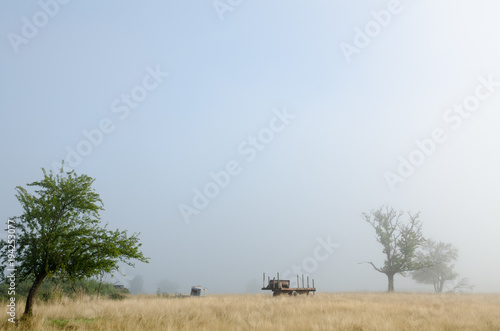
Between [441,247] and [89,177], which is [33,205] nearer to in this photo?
[89,177]

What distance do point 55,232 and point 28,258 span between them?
5.20 feet

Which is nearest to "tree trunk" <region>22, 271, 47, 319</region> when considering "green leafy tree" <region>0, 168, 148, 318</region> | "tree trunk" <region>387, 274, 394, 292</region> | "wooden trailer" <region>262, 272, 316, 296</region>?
"green leafy tree" <region>0, 168, 148, 318</region>

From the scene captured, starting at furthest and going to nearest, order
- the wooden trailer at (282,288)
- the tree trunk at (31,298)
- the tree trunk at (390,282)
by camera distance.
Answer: the tree trunk at (390,282) → the wooden trailer at (282,288) → the tree trunk at (31,298)

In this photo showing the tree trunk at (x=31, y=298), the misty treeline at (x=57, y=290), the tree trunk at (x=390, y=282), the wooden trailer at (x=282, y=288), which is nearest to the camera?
the tree trunk at (x=31, y=298)

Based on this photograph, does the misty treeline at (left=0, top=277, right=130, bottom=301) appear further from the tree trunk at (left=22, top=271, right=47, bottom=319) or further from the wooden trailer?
the wooden trailer

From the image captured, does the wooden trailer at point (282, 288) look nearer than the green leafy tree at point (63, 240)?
No

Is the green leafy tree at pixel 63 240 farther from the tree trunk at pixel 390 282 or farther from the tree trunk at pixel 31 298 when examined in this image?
the tree trunk at pixel 390 282

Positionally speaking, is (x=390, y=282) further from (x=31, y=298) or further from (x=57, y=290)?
(x=31, y=298)

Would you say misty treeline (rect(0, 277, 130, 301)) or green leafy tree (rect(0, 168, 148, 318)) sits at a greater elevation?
green leafy tree (rect(0, 168, 148, 318))

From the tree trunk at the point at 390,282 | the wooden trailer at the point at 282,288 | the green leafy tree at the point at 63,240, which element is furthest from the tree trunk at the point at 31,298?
the tree trunk at the point at 390,282

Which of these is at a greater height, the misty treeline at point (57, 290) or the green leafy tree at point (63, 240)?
the green leafy tree at point (63, 240)

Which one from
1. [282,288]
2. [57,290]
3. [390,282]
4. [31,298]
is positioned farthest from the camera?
[390,282]

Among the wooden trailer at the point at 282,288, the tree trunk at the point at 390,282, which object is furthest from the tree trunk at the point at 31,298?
the tree trunk at the point at 390,282

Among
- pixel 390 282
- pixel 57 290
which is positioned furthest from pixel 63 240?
pixel 390 282
